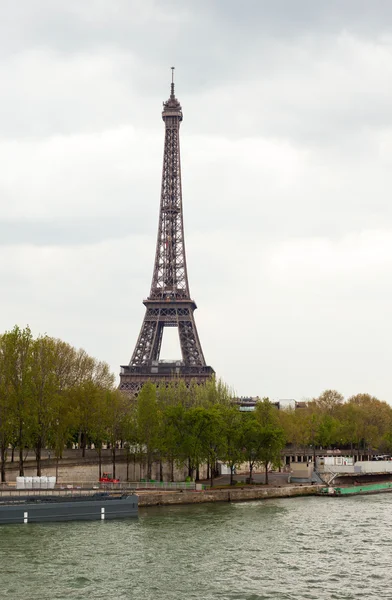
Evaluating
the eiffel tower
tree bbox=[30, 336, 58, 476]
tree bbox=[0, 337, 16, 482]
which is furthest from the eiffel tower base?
tree bbox=[0, 337, 16, 482]

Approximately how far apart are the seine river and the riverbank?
4.39 m

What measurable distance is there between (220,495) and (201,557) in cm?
3365

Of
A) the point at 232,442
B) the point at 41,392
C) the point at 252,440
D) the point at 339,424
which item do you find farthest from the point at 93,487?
the point at 339,424

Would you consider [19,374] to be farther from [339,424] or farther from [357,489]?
[339,424]

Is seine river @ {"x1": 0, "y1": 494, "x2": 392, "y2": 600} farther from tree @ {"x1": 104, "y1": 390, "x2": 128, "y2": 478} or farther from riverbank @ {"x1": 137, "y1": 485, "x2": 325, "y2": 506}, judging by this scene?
tree @ {"x1": 104, "y1": 390, "x2": 128, "y2": 478}

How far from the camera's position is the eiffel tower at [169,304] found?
6230 inches

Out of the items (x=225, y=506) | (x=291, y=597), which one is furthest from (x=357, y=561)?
(x=225, y=506)

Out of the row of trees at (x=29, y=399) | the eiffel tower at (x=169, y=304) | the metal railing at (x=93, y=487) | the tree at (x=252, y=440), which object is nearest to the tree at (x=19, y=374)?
the row of trees at (x=29, y=399)

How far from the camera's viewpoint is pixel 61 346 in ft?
369

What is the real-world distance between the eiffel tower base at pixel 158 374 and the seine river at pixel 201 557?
269ft

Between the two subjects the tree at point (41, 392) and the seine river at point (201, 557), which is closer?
the seine river at point (201, 557)

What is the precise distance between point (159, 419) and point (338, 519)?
3152 centimetres

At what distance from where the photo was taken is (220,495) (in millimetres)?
84188

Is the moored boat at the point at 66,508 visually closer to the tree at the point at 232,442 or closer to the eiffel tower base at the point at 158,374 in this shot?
the tree at the point at 232,442
